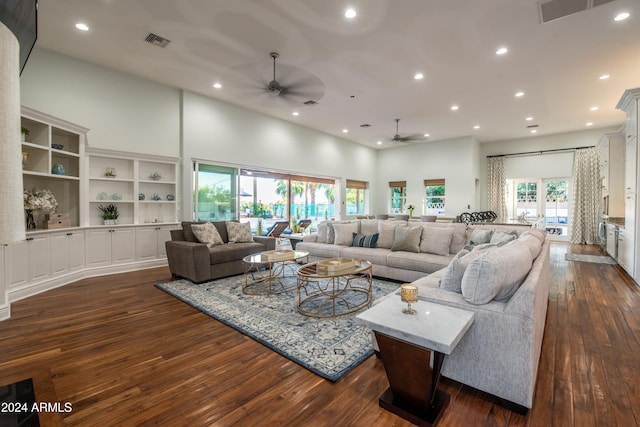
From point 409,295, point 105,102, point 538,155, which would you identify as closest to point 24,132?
point 105,102

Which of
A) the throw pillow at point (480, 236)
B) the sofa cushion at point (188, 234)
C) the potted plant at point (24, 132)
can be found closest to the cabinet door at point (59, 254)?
the potted plant at point (24, 132)

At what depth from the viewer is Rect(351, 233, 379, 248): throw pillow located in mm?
5016

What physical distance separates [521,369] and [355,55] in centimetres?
431

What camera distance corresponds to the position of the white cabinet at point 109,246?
4.76 m

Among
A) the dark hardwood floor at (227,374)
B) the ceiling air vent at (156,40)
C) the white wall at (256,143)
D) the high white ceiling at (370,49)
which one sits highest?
the ceiling air vent at (156,40)

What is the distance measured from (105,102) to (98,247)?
248 centimetres

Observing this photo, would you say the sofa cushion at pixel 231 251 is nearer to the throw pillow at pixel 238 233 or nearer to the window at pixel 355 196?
the throw pillow at pixel 238 233

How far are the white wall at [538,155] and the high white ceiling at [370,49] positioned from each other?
247cm

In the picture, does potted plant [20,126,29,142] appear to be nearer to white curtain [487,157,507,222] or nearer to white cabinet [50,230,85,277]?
white cabinet [50,230,85,277]

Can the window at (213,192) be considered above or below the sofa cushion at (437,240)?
above

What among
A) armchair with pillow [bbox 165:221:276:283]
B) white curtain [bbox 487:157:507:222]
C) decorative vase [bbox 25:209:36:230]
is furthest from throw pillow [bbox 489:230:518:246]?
white curtain [bbox 487:157:507:222]

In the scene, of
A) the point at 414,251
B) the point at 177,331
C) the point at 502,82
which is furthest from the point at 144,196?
the point at 502,82

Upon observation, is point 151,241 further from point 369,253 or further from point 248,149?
point 369,253

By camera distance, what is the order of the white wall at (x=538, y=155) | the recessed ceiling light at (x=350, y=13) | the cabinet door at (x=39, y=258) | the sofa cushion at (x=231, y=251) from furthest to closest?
the white wall at (x=538, y=155) < the sofa cushion at (x=231, y=251) < the cabinet door at (x=39, y=258) < the recessed ceiling light at (x=350, y=13)
